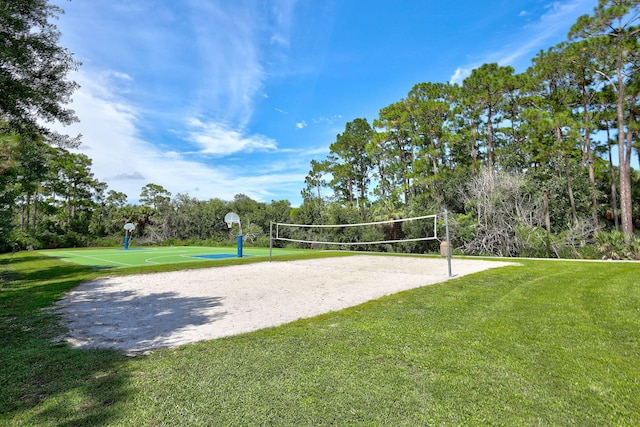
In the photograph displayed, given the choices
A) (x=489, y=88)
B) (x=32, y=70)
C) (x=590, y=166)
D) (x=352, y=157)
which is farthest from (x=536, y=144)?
(x=32, y=70)

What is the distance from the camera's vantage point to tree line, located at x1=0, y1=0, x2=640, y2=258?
7074 mm

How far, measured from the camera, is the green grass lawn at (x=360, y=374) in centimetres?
194

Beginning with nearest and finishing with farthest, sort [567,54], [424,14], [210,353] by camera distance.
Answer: [210,353] → [424,14] → [567,54]

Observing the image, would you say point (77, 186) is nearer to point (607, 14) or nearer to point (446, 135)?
point (446, 135)

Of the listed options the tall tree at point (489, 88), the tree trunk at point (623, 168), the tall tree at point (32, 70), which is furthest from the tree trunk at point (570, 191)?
the tall tree at point (32, 70)

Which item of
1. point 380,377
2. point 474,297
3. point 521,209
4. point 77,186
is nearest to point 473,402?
point 380,377

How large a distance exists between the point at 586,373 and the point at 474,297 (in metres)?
2.85

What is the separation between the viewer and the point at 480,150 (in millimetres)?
23922

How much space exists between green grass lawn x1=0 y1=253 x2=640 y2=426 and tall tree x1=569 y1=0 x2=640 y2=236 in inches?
613

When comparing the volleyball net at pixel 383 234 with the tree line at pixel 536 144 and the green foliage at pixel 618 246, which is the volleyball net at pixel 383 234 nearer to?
the tree line at pixel 536 144

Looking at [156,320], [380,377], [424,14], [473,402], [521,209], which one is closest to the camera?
[473,402]

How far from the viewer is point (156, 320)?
14.3 feet

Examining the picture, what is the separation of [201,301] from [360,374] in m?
3.93

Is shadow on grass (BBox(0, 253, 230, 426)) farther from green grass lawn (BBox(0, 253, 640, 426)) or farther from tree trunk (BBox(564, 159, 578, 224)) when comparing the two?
tree trunk (BBox(564, 159, 578, 224))
